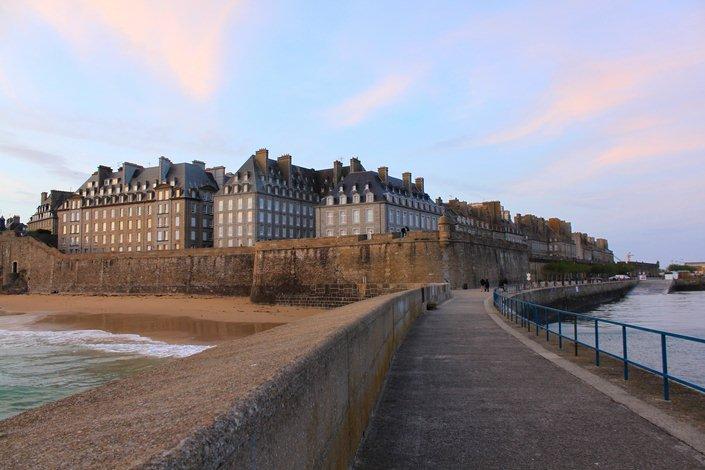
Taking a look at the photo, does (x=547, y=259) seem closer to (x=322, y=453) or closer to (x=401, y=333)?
(x=401, y=333)

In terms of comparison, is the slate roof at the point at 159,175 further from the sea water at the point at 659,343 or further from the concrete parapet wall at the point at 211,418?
the concrete parapet wall at the point at 211,418

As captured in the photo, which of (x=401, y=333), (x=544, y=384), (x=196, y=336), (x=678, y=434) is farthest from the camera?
(x=196, y=336)

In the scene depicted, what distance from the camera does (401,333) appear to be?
11.9 meters

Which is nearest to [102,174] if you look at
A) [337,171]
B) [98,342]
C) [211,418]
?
[337,171]

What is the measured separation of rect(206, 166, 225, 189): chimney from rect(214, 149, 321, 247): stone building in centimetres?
581

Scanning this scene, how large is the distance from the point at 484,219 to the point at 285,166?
130 ft

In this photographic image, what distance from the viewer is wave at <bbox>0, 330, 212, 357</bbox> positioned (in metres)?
20.3

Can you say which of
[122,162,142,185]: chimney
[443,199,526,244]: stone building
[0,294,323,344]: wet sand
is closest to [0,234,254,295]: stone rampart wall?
[0,294,323,344]: wet sand

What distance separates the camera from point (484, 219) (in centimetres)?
9100

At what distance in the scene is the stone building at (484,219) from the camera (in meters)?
82.7

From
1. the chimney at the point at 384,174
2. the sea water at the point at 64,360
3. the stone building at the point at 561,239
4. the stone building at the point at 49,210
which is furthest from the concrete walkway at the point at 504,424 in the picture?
the stone building at the point at 561,239

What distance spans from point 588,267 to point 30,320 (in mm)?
92079

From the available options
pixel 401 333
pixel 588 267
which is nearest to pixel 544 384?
pixel 401 333

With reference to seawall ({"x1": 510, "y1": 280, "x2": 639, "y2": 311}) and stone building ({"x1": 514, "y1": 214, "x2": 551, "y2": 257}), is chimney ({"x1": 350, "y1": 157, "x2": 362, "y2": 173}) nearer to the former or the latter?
seawall ({"x1": 510, "y1": 280, "x2": 639, "y2": 311})
